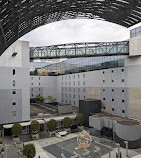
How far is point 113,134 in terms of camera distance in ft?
103

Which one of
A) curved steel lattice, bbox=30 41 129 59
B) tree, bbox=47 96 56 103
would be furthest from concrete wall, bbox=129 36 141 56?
tree, bbox=47 96 56 103

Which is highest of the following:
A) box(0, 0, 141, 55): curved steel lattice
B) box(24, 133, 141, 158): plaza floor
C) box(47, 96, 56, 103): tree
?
box(0, 0, 141, 55): curved steel lattice

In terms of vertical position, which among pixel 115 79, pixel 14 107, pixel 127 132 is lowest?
pixel 127 132

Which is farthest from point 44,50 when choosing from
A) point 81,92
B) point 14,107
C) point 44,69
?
point 44,69

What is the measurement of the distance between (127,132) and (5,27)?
24820 millimetres

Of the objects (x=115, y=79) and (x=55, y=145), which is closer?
(x=55, y=145)

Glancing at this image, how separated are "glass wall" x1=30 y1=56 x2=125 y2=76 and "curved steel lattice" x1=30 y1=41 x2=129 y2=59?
3.36 m

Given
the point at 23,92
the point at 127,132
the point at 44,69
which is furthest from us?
the point at 44,69

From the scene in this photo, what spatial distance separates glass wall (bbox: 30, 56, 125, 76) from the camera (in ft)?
134

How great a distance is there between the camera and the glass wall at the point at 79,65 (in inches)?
1604

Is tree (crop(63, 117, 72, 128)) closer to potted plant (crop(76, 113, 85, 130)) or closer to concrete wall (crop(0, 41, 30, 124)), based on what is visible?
potted plant (crop(76, 113, 85, 130))

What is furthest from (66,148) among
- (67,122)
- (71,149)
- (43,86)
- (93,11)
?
(43,86)

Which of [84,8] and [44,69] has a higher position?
[84,8]

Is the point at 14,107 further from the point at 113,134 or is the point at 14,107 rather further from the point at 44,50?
the point at 113,134
